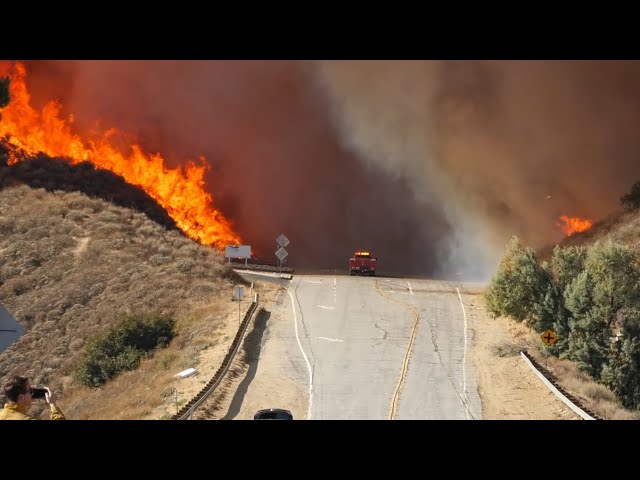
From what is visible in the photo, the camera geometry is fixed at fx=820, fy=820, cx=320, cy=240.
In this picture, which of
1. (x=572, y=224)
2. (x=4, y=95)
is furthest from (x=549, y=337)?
(x=572, y=224)

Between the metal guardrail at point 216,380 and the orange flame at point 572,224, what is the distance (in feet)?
118

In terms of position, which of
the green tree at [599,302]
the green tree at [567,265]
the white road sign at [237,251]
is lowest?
the green tree at [599,302]

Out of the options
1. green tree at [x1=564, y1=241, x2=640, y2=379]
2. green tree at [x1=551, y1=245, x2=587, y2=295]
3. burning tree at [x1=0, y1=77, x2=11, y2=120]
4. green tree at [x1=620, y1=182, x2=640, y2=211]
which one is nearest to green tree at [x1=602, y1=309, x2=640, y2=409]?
green tree at [x1=564, y1=241, x2=640, y2=379]

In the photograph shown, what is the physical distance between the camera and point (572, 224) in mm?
72625

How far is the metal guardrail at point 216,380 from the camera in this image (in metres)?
29.5

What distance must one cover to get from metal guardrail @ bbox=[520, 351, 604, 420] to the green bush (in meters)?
18.8

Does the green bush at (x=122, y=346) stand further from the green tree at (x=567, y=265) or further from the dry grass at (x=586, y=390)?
the green tree at (x=567, y=265)

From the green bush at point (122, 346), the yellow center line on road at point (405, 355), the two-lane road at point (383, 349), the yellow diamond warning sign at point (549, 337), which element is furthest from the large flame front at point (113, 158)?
the yellow diamond warning sign at point (549, 337)

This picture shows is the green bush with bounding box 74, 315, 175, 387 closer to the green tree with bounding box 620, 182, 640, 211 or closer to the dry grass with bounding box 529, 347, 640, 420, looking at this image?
the dry grass with bounding box 529, 347, 640, 420

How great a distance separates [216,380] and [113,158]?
38295mm

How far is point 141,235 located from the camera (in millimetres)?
60031

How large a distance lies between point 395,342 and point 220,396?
12.3 metres

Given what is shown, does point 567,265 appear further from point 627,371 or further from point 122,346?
point 122,346

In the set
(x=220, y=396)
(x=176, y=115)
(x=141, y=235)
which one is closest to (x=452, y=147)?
(x=176, y=115)
